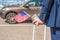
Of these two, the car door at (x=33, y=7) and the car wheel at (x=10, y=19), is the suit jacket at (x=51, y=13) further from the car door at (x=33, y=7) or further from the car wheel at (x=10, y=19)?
the car door at (x=33, y=7)

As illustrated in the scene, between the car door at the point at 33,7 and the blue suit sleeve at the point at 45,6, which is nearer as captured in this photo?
the blue suit sleeve at the point at 45,6

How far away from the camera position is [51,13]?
6.49 ft

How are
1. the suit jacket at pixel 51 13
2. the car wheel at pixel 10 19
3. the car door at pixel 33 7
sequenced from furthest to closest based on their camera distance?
the car door at pixel 33 7, the car wheel at pixel 10 19, the suit jacket at pixel 51 13

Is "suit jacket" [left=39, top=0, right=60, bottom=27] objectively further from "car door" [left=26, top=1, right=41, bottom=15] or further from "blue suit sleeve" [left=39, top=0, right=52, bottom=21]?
"car door" [left=26, top=1, right=41, bottom=15]

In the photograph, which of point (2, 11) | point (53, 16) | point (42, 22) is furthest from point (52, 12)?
point (2, 11)

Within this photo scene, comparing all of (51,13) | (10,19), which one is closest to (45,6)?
(51,13)

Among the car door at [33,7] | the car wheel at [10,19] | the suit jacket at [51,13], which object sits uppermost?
the suit jacket at [51,13]

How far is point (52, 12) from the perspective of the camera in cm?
196

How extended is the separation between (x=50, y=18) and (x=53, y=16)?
0.20ft

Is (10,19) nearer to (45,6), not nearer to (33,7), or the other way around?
(33,7)

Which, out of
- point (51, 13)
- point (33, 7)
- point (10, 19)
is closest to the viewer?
point (51, 13)

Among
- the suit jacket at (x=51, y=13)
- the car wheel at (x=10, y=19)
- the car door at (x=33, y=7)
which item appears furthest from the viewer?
the car door at (x=33, y=7)

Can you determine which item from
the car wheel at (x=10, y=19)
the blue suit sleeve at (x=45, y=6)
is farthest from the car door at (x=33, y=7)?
the blue suit sleeve at (x=45, y=6)

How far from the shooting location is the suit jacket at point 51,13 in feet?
6.24
